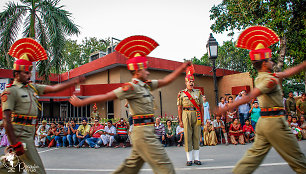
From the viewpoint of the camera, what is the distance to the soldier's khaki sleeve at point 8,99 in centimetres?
317

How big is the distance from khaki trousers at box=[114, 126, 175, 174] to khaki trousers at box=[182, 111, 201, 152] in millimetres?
2767

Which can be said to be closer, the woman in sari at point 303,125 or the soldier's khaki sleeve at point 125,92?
the soldier's khaki sleeve at point 125,92

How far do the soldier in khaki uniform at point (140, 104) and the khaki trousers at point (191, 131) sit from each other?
2.43 meters

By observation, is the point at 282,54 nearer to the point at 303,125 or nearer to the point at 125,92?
the point at 303,125

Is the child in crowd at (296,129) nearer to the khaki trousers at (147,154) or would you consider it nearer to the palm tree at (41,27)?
the khaki trousers at (147,154)

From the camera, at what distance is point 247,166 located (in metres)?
3.23

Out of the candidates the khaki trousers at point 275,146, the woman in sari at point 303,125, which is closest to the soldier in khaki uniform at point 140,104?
the khaki trousers at point 275,146

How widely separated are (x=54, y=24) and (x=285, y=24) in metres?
12.0

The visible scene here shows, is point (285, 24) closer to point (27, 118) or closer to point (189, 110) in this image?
point (189, 110)

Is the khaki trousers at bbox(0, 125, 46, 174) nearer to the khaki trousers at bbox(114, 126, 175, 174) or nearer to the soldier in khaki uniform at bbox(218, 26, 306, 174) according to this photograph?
the khaki trousers at bbox(114, 126, 175, 174)

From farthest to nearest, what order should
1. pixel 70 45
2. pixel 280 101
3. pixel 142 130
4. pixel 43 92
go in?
1. pixel 70 45
2. pixel 43 92
3. pixel 280 101
4. pixel 142 130

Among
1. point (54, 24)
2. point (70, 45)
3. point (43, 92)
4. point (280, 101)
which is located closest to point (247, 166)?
point (280, 101)

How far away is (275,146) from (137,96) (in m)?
2.05

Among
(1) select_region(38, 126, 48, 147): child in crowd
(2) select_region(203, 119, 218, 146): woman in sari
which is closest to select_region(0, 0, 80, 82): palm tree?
(1) select_region(38, 126, 48, 147): child in crowd
